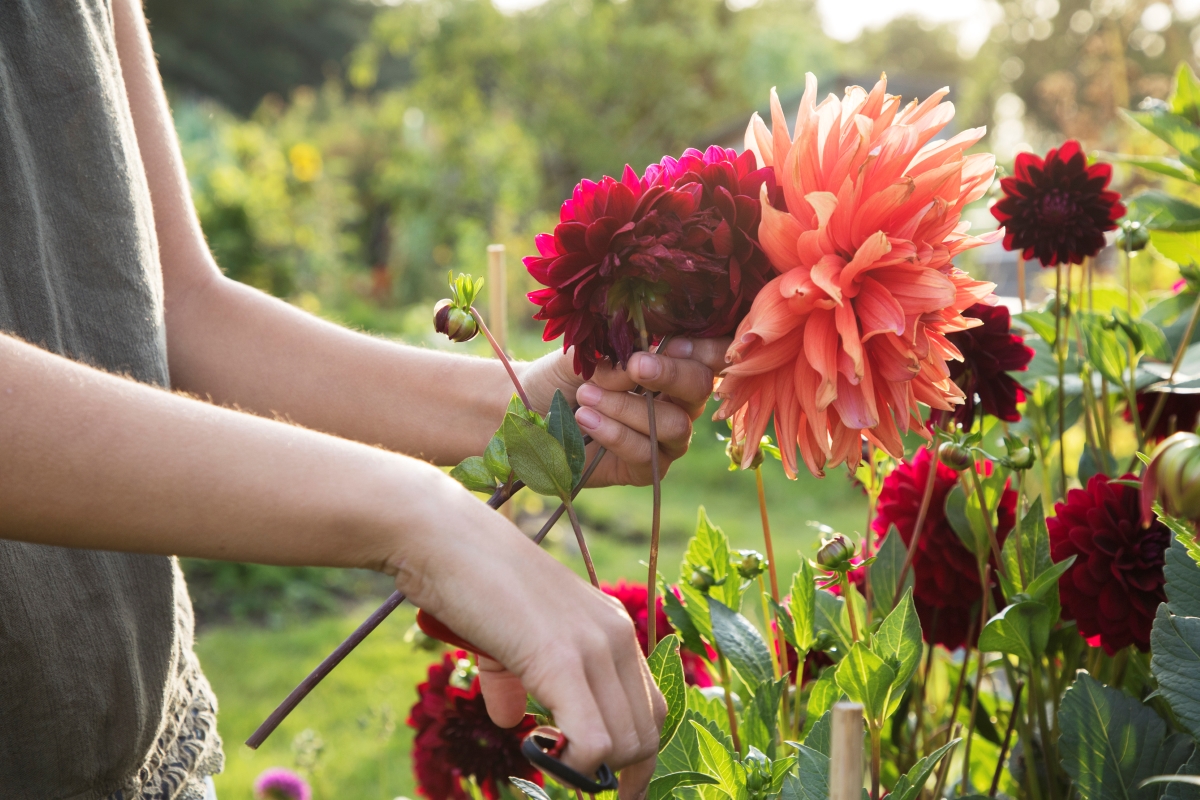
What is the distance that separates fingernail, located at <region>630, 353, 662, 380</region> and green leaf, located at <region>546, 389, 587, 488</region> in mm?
43

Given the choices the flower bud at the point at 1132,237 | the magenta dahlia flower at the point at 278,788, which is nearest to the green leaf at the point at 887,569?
the flower bud at the point at 1132,237

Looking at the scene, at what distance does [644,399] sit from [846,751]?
24 centimetres

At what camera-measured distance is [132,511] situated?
39cm

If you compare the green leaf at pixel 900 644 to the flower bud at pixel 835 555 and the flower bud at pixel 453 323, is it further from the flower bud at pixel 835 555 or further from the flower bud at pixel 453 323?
the flower bud at pixel 453 323

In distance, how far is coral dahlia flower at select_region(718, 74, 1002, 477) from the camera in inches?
18.3

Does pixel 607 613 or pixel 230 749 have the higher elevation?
pixel 607 613

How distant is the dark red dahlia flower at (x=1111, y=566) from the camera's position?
62 centimetres

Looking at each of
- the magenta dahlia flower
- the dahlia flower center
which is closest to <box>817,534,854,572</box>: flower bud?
the dahlia flower center

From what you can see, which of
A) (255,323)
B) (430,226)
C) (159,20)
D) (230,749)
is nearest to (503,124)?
(430,226)

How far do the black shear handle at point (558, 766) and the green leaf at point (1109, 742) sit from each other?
0.35m

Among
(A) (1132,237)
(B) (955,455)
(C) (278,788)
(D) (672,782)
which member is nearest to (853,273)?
(B) (955,455)

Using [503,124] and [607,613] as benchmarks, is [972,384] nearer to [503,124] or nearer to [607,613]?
[607,613]

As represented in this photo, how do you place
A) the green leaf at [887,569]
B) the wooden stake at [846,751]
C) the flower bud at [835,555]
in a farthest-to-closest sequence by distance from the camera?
the green leaf at [887,569] → the flower bud at [835,555] → the wooden stake at [846,751]

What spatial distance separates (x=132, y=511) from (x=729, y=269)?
1.04 ft
